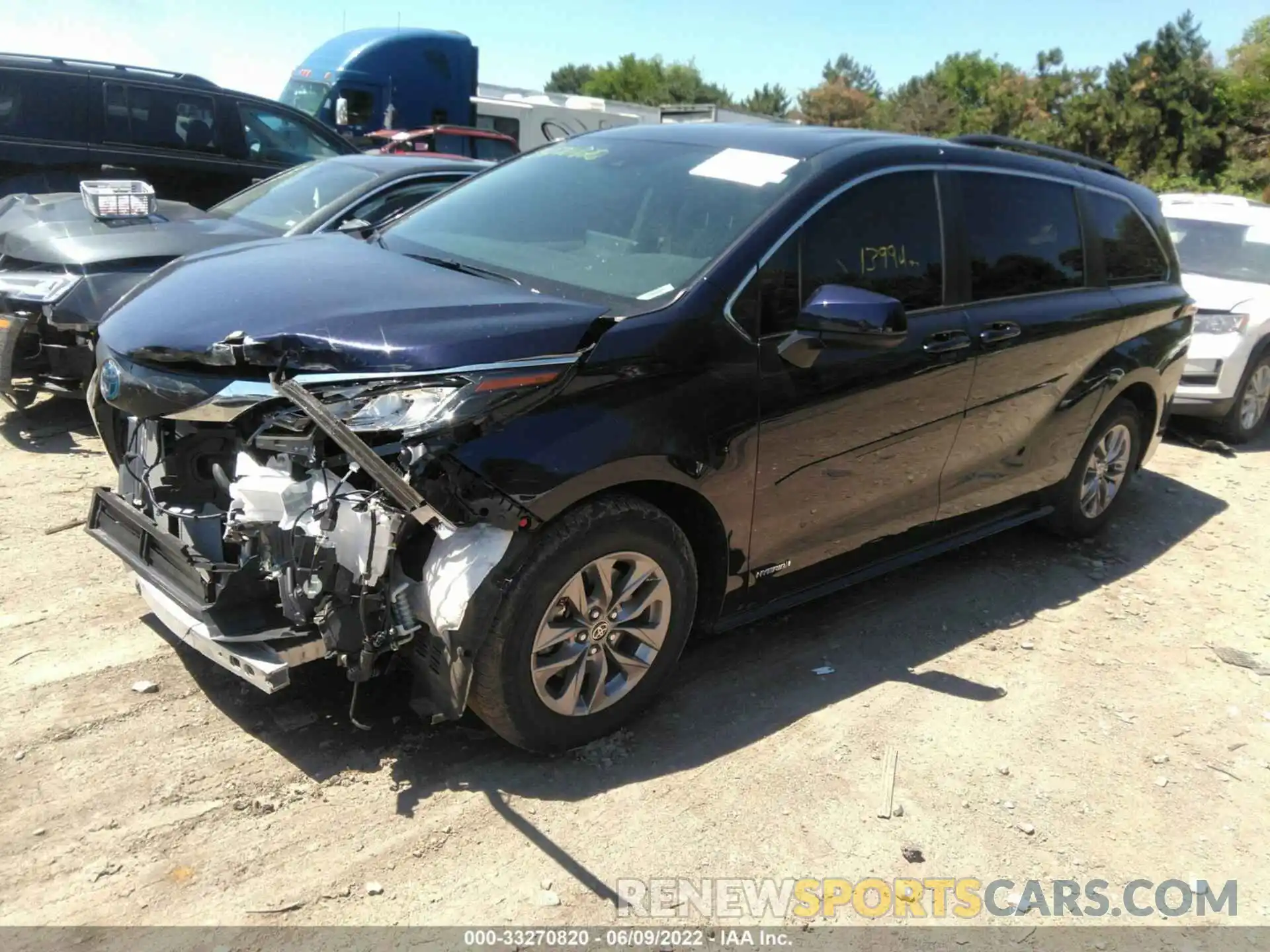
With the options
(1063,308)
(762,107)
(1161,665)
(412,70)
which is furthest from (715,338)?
(762,107)

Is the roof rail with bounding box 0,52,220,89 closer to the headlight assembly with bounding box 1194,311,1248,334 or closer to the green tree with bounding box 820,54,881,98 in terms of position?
the headlight assembly with bounding box 1194,311,1248,334

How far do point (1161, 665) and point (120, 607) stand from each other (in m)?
4.32

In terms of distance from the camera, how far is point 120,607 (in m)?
3.89

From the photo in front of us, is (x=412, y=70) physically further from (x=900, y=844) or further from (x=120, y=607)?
(x=900, y=844)

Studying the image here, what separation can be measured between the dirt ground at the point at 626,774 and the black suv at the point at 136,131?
4.64m

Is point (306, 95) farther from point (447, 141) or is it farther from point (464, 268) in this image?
point (464, 268)

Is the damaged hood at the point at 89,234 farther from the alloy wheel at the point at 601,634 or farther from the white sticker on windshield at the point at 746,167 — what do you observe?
the alloy wheel at the point at 601,634

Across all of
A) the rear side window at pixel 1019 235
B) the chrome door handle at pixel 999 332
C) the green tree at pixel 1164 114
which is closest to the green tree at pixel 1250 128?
the green tree at pixel 1164 114

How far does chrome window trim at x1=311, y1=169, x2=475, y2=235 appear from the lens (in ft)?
20.2

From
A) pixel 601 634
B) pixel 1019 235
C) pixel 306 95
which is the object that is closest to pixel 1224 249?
pixel 1019 235

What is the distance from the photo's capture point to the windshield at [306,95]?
1702cm

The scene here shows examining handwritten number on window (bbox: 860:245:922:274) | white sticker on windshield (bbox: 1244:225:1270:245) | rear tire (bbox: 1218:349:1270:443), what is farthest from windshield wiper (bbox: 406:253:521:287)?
white sticker on windshield (bbox: 1244:225:1270:245)

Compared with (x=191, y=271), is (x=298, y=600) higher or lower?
lower

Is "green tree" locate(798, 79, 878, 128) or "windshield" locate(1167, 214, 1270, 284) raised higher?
"green tree" locate(798, 79, 878, 128)
